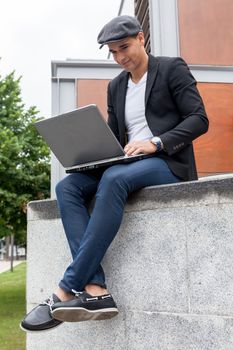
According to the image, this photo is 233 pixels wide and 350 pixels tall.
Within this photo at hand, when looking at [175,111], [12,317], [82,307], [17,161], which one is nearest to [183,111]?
[175,111]

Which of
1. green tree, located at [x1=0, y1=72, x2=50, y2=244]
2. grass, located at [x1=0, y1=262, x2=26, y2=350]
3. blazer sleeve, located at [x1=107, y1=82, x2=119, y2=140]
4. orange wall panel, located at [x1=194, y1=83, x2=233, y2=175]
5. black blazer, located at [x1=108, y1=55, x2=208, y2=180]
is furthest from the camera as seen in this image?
green tree, located at [x1=0, y1=72, x2=50, y2=244]

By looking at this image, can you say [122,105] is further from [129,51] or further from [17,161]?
[17,161]

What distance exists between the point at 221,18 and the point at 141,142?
3.93m

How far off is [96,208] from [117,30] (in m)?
1.04

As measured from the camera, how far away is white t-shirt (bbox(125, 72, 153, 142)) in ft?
9.90

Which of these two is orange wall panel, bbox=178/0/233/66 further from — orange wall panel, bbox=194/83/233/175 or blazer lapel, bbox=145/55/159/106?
blazer lapel, bbox=145/55/159/106

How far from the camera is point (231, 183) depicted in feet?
7.93

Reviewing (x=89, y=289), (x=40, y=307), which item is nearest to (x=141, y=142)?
(x=89, y=289)

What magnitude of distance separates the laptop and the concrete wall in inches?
11.6

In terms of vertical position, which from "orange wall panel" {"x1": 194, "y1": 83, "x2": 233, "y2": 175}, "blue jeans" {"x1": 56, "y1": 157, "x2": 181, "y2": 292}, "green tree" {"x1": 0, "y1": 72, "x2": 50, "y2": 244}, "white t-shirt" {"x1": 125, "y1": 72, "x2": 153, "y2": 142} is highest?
"white t-shirt" {"x1": 125, "y1": 72, "x2": 153, "y2": 142}

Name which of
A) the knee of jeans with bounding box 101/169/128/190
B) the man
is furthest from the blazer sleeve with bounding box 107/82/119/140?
the knee of jeans with bounding box 101/169/128/190

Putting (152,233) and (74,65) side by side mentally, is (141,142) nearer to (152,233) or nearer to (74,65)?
(152,233)

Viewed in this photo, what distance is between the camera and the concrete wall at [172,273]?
2.44 m

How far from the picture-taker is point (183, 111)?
2881 millimetres
